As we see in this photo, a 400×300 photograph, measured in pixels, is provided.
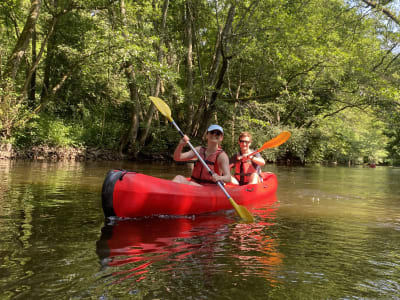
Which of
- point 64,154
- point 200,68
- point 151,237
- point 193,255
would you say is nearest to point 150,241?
point 151,237

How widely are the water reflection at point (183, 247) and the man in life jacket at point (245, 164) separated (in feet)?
5.93

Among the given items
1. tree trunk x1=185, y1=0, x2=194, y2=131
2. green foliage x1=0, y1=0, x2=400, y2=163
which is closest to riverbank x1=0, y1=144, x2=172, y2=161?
green foliage x1=0, y1=0, x2=400, y2=163

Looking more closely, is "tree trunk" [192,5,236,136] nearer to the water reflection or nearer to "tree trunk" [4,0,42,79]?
"tree trunk" [4,0,42,79]

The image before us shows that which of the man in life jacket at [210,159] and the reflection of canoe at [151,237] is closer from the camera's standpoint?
the reflection of canoe at [151,237]

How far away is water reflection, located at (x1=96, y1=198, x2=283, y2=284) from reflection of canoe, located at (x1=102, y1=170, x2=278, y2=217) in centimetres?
12

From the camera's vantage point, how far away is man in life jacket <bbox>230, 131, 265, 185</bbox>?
584 centimetres

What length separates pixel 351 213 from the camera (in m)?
4.92

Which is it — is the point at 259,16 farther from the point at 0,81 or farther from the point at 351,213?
the point at 351,213

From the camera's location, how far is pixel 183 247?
289 cm

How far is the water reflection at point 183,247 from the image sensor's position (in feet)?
7.70

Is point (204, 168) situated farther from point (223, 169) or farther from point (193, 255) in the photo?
point (193, 255)

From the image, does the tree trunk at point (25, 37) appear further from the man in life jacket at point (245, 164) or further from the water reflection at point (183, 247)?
the water reflection at point (183, 247)

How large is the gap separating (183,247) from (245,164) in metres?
3.26

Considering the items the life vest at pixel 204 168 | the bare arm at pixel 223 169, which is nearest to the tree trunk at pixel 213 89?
the life vest at pixel 204 168
